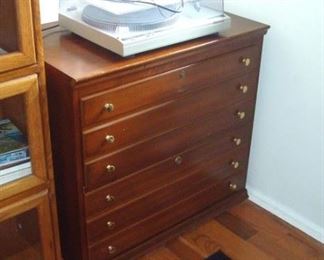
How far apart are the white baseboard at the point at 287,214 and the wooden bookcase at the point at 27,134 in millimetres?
962

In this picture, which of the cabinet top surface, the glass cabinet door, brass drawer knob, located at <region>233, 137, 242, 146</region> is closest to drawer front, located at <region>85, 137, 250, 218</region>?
brass drawer knob, located at <region>233, 137, 242, 146</region>

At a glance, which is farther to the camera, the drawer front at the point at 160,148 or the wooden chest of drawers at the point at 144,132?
the drawer front at the point at 160,148

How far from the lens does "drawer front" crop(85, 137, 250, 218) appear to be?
162cm

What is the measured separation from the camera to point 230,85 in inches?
72.5

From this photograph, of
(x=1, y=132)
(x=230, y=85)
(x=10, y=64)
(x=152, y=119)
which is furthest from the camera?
(x=230, y=85)

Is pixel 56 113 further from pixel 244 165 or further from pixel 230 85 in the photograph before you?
pixel 244 165

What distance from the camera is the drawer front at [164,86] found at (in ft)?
4.74

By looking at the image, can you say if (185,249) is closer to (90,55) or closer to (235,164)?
(235,164)

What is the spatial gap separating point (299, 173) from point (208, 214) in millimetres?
408

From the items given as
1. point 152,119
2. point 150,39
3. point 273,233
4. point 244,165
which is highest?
point 150,39

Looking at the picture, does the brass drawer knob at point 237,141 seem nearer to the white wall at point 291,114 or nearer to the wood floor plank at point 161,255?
the white wall at point 291,114

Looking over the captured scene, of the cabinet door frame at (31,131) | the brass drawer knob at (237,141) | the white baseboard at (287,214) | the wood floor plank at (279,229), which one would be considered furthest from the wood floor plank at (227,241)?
the cabinet door frame at (31,131)

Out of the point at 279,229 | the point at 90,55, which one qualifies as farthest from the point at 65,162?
the point at 279,229

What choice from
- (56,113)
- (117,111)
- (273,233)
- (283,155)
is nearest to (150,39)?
(117,111)
